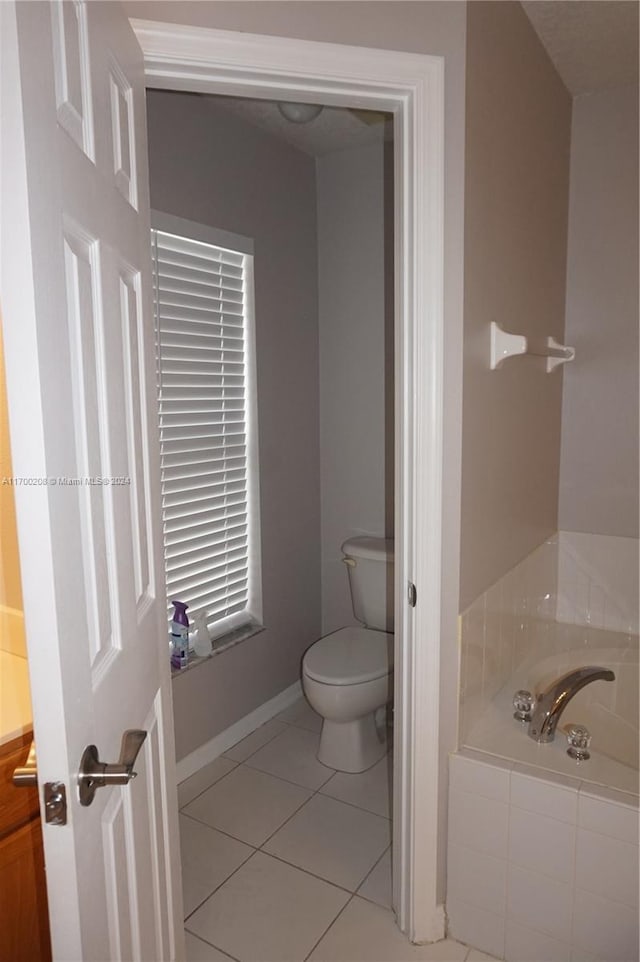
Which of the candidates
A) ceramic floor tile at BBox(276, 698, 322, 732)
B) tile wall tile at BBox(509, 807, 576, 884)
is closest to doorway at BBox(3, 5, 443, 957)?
tile wall tile at BBox(509, 807, 576, 884)

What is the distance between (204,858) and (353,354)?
6.83 feet

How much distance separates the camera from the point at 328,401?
10.2ft

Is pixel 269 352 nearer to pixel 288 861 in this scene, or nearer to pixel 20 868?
pixel 288 861

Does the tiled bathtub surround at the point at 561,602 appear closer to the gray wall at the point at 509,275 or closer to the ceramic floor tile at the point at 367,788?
the gray wall at the point at 509,275

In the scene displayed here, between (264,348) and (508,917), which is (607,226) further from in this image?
(508,917)

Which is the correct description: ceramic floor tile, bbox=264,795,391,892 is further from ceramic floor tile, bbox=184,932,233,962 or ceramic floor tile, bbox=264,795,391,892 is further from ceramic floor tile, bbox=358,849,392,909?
ceramic floor tile, bbox=184,932,233,962

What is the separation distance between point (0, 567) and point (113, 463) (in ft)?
1.46

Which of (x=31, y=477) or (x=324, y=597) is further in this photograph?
(x=324, y=597)

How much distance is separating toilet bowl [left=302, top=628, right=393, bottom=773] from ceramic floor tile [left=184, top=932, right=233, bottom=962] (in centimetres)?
86

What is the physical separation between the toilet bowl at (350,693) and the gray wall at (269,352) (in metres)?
0.37

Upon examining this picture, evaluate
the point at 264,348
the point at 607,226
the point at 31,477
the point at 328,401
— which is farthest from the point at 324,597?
the point at 31,477

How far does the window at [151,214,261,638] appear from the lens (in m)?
2.34

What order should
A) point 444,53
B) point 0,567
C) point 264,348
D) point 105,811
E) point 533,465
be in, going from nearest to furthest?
point 105,811, point 0,567, point 444,53, point 533,465, point 264,348

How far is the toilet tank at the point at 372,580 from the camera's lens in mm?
2752
